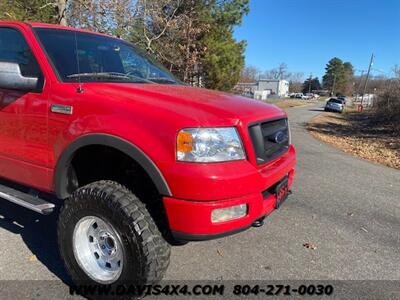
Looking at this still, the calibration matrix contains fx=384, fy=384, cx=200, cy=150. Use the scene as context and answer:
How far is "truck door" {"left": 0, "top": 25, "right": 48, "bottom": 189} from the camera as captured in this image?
3.23 metres

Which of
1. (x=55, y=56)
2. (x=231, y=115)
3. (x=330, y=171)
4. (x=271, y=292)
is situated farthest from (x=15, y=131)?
(x=330, y=171)

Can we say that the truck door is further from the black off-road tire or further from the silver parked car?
the silver parked car

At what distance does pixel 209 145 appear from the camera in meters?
2.66

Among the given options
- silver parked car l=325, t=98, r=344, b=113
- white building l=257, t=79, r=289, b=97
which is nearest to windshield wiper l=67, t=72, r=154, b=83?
silver parked car l=325, t=98, r=344, b=113

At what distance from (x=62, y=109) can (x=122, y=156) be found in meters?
0.61

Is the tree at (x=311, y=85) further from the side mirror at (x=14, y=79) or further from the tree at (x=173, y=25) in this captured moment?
the side mirror at (x=14, y=79)

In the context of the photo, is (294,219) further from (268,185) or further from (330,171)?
(330,171)

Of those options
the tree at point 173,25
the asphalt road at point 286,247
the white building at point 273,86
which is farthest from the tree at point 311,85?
the asphalt road at point 286,247

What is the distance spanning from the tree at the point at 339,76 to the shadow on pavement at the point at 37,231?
13581cm

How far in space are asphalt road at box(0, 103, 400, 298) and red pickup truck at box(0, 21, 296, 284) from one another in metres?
0.56

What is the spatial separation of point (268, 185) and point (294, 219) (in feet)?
7.02

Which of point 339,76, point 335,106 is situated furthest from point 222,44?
point 339,76

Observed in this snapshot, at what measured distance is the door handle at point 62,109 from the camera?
119 inches

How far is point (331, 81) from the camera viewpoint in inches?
5374
